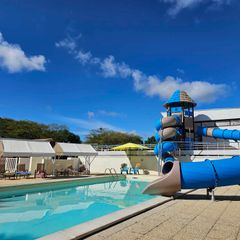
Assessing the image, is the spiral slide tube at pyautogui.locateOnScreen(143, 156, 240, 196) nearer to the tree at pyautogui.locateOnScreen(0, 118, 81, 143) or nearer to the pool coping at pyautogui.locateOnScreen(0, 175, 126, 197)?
the pool coping at pyautogui.locateOnScreen(0, 175, 126, 197)

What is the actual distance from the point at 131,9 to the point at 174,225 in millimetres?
9271

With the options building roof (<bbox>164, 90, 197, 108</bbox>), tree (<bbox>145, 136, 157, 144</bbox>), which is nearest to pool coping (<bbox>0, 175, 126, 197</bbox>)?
building roof (<bbox>164, 90, 197, 108</bbox>)

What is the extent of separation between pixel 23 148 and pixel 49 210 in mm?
7725

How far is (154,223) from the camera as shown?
525 centimetres

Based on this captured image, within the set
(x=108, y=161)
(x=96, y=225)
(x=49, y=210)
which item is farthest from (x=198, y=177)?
(x=108, y=161)

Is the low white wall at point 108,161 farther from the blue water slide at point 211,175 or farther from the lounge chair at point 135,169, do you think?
the blue water slide at point 211,175

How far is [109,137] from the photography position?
187 ft

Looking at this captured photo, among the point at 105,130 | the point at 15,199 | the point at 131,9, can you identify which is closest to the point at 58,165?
the point at 15,199

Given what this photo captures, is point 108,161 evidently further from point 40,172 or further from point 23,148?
point 23,148

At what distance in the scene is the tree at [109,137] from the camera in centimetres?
5609

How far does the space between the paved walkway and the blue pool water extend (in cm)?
248

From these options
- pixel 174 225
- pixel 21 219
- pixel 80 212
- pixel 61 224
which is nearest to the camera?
pixel 174 225

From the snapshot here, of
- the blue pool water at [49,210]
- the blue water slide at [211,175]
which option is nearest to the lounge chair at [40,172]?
the blue pool water at [49,210]

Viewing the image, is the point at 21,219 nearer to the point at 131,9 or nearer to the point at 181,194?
the point at 181,194
